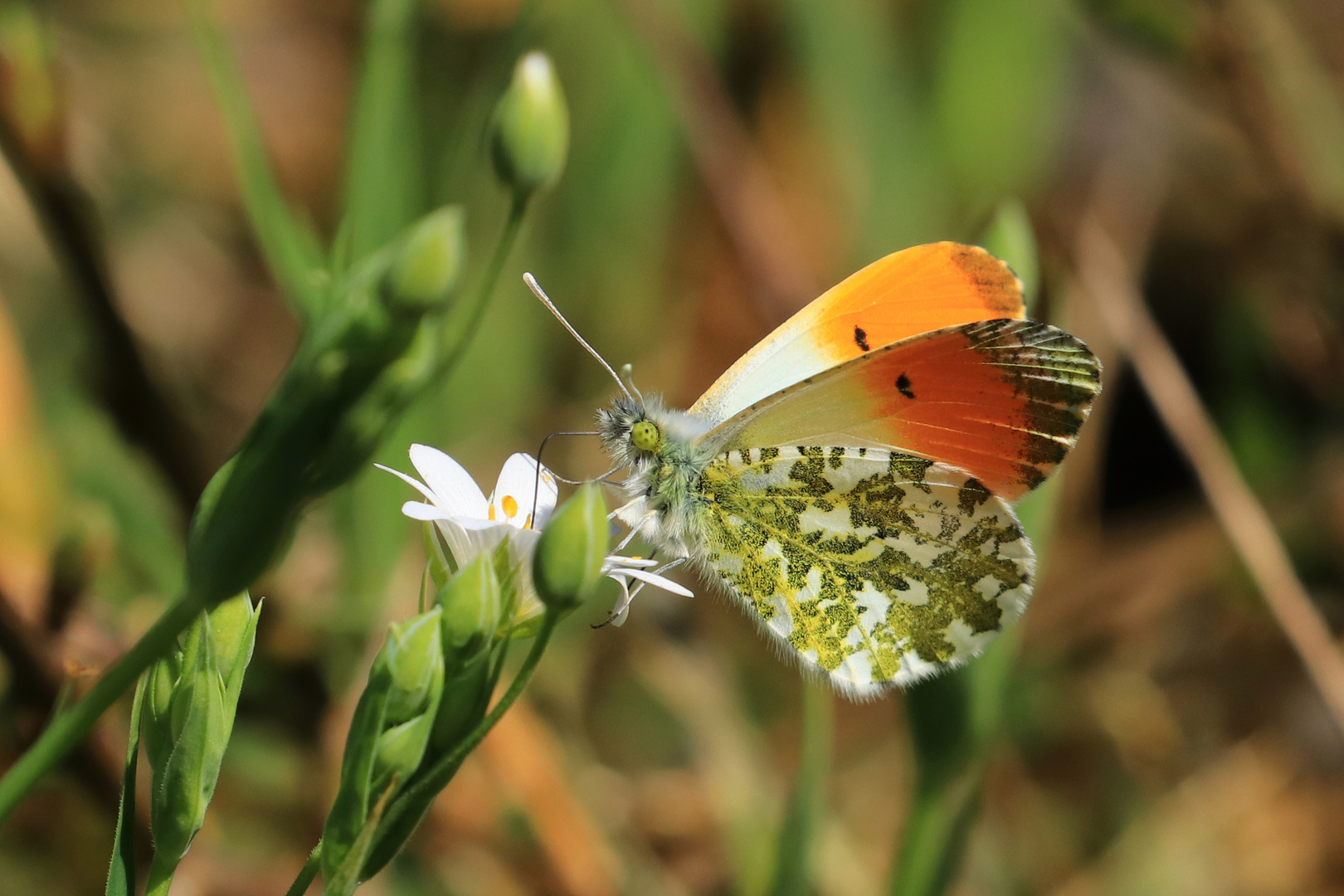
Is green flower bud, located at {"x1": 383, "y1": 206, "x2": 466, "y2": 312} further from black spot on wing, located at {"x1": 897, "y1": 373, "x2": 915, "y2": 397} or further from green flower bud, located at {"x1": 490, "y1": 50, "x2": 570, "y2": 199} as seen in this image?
black spot on wing, located at {"x1": 897, "y1": 373, "x2": 915, "y2": 397}

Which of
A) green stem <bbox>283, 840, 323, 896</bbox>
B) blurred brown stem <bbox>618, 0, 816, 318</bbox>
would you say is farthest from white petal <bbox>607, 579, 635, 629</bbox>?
blurred brown stem <bbox>618, 0, 816, 318</bbox>

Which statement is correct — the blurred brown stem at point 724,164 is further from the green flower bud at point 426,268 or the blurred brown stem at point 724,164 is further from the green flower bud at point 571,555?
the green flower bud at point 426,268

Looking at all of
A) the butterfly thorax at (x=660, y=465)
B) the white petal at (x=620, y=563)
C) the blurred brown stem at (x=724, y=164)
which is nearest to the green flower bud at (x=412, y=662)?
the white petal at (x=620, y=563)

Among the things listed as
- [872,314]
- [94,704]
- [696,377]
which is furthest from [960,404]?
[696,377]

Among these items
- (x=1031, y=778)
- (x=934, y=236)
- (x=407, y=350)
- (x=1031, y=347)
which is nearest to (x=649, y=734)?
(x=1031, y=778)

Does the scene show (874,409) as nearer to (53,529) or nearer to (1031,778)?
(1031,778)

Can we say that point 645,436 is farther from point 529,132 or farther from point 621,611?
point 529,132
